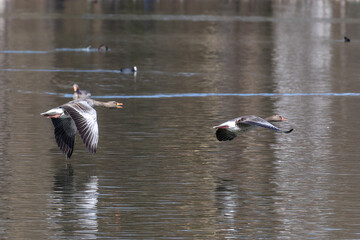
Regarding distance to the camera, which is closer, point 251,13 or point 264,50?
point 264,50

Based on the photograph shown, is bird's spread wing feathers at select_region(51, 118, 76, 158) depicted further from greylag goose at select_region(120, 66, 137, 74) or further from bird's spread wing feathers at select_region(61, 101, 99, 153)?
greylag goose at select_region(120, 66, 137, 74)

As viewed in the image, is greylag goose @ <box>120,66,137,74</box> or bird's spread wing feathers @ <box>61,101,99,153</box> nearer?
bird's spread wing feathers @ <box>61,101,99,153</box>

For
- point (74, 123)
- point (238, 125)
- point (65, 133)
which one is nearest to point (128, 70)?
point (74, 123)

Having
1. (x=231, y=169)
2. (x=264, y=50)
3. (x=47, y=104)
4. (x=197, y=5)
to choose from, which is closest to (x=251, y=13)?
(x=197, y=5)

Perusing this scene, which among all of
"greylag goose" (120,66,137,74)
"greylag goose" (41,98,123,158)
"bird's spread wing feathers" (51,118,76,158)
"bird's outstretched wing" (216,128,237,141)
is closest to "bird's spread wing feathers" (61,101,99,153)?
"greylag goose" (41,98,123,158)

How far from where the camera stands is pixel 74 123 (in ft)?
95.0

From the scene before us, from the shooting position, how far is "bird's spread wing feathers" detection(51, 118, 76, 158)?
28766mm

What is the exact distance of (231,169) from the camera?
29156 millimetres

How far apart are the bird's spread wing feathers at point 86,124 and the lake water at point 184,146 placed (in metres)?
1.16

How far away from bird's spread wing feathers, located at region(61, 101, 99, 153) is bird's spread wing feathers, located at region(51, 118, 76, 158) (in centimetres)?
152

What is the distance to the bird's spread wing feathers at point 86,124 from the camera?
1043 inches

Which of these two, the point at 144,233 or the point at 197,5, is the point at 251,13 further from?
the point at 144,233

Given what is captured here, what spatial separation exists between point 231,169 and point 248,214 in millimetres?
5633

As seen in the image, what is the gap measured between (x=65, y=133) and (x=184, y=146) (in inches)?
215
